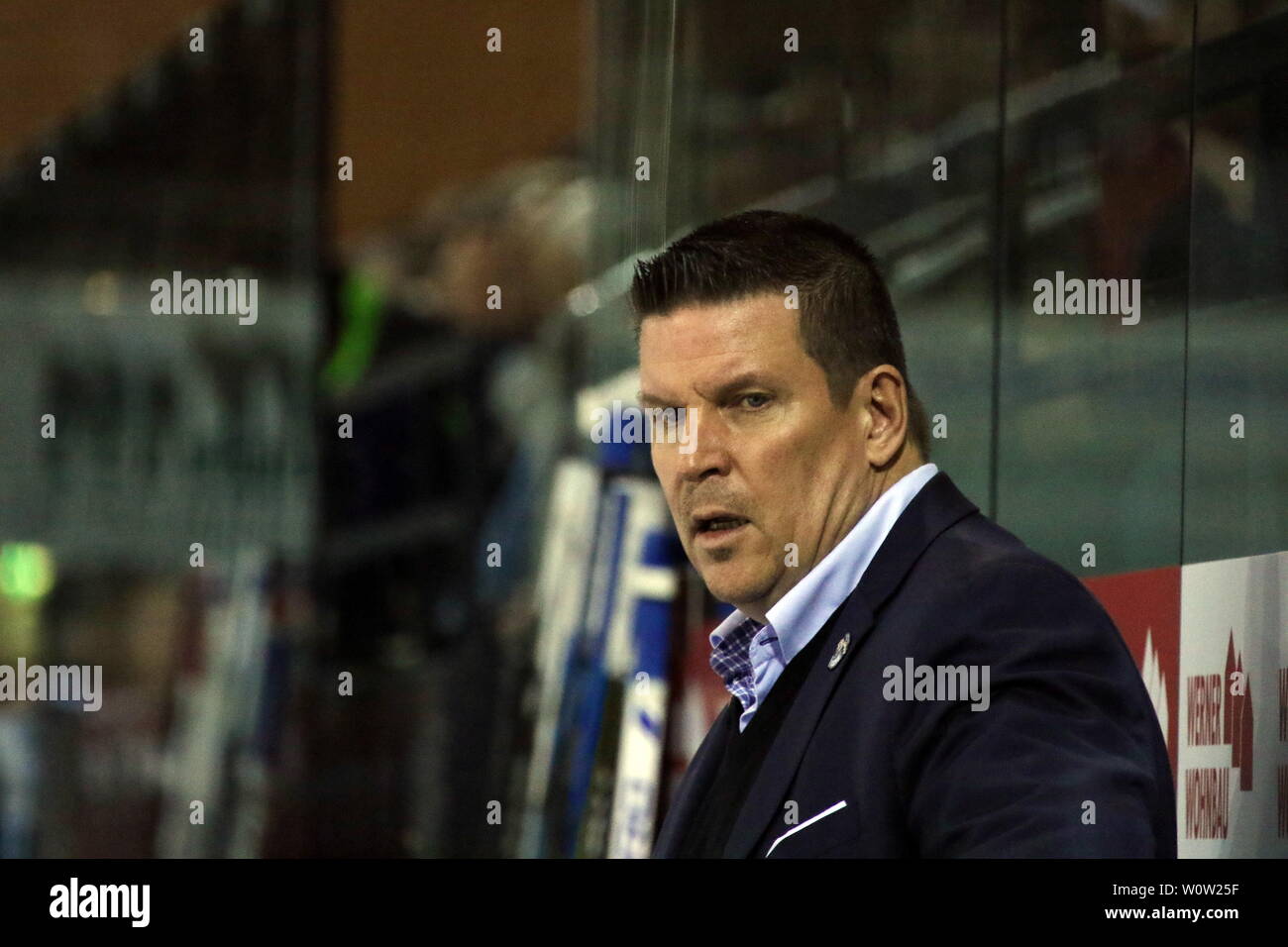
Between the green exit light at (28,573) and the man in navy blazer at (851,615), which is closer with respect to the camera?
the man in navy blazer at (851,615)

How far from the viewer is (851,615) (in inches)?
88.0

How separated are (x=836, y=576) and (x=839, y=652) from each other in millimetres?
170

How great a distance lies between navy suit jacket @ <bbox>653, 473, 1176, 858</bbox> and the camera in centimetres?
184

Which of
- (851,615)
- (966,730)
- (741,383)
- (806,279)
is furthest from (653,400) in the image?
(966,730)

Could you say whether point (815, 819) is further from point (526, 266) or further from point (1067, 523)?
point (526, 266)

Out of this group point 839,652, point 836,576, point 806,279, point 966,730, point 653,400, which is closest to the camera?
point 966,730

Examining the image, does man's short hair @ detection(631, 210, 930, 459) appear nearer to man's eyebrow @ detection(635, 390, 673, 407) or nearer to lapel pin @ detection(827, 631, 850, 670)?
man's eyebrow @ detection(635, 390, 673, 407)

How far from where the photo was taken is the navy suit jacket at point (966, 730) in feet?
6.03

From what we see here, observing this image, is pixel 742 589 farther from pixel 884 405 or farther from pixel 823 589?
pixel 884 405

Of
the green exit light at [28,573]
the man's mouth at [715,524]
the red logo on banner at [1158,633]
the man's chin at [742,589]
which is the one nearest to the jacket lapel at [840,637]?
the man's chin at [742,589]

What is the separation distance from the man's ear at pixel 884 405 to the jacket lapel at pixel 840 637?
0.16 meters

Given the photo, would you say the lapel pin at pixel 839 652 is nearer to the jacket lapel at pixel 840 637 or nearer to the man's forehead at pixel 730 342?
the jacket lapel at pixel 840 637

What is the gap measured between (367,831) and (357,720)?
42.1 inches

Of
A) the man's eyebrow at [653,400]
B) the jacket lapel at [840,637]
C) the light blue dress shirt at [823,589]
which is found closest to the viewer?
the jacket lapel at [840,637]
